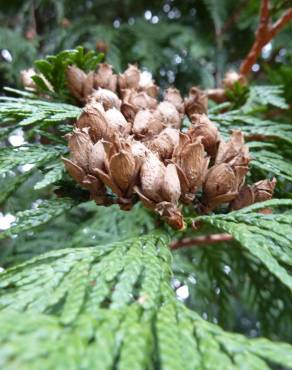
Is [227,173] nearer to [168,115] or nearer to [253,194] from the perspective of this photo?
[253,194]

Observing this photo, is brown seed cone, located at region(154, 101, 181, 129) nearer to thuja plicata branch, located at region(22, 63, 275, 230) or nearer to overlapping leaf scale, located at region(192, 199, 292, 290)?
thuja plicata branch, located at region(22, 63, 275, 230)

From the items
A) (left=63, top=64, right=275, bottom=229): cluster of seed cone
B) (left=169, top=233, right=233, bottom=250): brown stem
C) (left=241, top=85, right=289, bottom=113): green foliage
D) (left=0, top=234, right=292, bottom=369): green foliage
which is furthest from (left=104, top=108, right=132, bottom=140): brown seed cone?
(left=169, top=233, right=233, bottom=250): brown stem

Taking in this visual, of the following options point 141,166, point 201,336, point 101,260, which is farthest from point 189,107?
point 201,336

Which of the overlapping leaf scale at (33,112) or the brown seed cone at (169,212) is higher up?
the overlapping leaf scale at (33,112)

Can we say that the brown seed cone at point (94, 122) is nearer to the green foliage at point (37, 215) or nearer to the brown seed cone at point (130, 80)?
the green foliage at point (37, 215)

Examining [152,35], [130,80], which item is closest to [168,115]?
[130,80]

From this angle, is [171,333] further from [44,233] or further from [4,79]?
[4,79]

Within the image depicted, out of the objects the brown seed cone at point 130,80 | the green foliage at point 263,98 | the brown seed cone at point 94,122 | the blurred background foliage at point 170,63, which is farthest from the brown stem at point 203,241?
the brown seed cone at point 94,122
